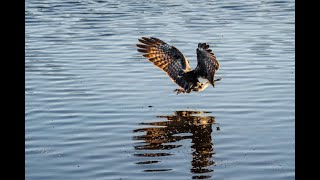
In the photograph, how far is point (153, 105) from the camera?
1065 centimetres

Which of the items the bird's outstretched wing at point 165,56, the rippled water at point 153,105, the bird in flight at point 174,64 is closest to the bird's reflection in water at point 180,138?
the rippled water at point 153,105

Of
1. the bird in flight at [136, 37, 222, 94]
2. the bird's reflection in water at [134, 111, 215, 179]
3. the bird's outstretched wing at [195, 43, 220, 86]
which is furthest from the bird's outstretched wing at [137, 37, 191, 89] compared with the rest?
the bird's reflection in water at [134, 111, 215, 179]

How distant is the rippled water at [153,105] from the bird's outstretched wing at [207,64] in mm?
436

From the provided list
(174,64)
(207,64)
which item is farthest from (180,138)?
(174,64)

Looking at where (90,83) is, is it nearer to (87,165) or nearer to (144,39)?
(144,39)

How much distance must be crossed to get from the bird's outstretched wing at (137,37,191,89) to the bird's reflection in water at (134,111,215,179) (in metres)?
0.72

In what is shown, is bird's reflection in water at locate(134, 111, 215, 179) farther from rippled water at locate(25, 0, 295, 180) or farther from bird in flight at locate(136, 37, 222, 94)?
bird in flight at locate(136, 37, 222, 94)

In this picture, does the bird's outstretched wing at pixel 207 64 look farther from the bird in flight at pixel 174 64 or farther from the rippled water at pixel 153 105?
the rippled water at pixel 153 105

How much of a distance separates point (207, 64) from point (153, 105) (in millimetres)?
907

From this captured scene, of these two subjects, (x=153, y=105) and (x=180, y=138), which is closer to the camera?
(x=180, y=138)

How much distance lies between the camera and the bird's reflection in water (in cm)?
816

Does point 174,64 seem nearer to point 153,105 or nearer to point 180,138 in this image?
point 153,105

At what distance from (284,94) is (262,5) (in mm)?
9748
